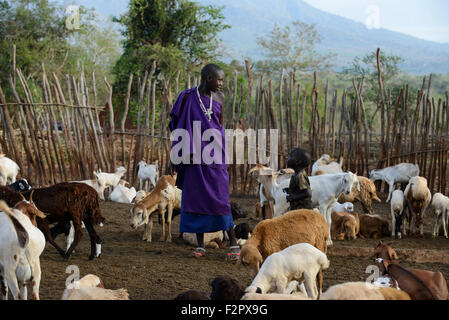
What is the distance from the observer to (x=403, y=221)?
7906mm

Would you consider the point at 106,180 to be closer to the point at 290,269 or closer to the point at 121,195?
the point at 121,195

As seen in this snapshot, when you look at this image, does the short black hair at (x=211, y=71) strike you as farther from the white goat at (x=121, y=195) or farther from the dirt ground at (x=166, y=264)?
the white goat at (x=121, y=195)

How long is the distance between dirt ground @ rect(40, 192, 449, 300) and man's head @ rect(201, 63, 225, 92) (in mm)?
1935

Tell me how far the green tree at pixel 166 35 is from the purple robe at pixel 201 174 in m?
13.3

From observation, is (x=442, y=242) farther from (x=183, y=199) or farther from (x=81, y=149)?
(x=81, y=149)

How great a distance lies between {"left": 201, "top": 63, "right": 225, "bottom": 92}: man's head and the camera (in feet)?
19.8

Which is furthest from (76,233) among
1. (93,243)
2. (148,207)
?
(148,207)

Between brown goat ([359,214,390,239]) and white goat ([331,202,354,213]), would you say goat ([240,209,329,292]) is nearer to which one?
brown goat ([359,214,390,239])

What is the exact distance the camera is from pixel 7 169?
1003 centimetres

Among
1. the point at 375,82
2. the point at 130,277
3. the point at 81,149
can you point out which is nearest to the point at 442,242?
the point at 130,277

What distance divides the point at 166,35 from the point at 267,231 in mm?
16451

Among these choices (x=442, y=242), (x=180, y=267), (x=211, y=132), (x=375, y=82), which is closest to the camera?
(x=180, y=267)

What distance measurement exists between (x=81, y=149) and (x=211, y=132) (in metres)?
5.56

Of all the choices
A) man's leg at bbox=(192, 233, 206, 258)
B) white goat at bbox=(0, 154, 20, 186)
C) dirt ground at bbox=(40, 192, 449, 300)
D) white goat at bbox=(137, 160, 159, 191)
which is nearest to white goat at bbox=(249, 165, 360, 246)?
dirt ground at bbox=(40, 192, 449, 300)
